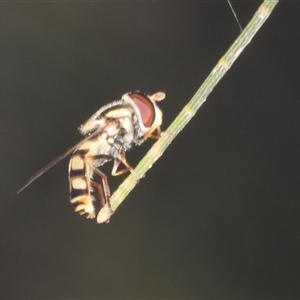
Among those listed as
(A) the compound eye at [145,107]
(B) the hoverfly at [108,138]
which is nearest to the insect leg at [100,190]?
(B) the hoverfly at [108,138]

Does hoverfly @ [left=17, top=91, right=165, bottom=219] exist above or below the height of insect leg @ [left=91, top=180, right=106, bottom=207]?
above

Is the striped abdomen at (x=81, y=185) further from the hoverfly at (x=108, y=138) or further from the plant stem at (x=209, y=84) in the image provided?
the plant stem at (x=209, y=84)

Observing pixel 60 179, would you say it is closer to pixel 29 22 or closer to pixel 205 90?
pixel 29 22

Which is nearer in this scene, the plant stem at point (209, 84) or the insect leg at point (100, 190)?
the plant stem at point (209, 84)

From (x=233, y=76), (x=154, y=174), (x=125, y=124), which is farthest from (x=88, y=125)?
(x=233, y=76)

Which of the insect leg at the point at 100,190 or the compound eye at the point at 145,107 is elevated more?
the compound eye at the point at 145,107

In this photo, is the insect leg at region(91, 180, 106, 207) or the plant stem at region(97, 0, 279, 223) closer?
the plant stem at region(97, 0, 279, 223)

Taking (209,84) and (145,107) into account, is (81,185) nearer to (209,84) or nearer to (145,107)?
(145,107)

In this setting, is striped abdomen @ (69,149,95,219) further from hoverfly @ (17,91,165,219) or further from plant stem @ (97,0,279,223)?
plant stem @ (97,0,279,223)

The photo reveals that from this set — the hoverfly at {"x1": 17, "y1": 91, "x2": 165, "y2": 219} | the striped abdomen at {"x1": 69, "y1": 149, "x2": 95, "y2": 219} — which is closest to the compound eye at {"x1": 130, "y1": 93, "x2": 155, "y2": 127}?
the hoverfly at {"x1": 17, "y1": 91, "x2": 165, "y2": 219}
